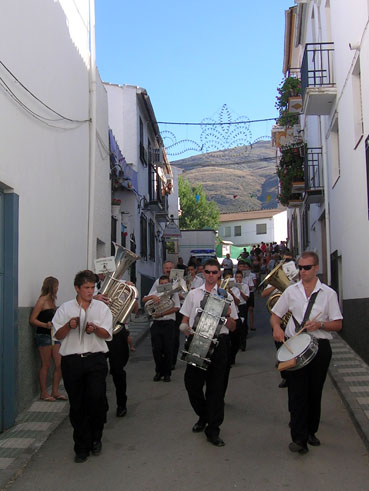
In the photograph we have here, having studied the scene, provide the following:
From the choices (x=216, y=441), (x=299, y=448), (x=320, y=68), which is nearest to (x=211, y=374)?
(x=216, y=441)

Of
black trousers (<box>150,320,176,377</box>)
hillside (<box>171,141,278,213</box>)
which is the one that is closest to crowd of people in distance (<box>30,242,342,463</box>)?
black trousers (<box>150,320,176,377</box>)

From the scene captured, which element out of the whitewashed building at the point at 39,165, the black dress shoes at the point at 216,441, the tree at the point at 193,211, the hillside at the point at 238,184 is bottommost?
the black dress shoes at the point at 216,441

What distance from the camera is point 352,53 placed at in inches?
444

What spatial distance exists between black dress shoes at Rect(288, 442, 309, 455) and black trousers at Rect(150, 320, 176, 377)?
4117 millimetres

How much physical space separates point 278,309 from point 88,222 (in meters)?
6.43

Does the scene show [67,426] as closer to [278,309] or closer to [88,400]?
[88,400]

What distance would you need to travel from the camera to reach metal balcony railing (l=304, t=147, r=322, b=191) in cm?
1678

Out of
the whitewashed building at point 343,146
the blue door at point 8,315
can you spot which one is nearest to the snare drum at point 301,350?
the blue door at point 8,315

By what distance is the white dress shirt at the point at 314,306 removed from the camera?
5.59 metres

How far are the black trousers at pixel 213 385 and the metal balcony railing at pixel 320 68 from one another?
373 inches

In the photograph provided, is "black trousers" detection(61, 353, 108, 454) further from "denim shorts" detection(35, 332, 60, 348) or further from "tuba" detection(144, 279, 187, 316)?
"tuba" detection(144, 279, 187, 316)

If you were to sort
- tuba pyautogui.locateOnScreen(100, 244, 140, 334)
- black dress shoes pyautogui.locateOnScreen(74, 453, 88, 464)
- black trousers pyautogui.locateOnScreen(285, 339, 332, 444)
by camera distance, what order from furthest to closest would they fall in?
tuba pyautogui.locateOnScreen(100, 244, 140, 334) < black dress shoes pyautogui.locateOnScreen(74, 453, 88, 464) < black trousers pyautogui.locateOnScreen(285, 339, 332, 444)

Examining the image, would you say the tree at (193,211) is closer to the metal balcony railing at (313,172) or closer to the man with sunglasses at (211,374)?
the metal balcony railing at (313,172)

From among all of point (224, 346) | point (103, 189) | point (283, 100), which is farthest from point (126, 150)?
point (224, 346)
